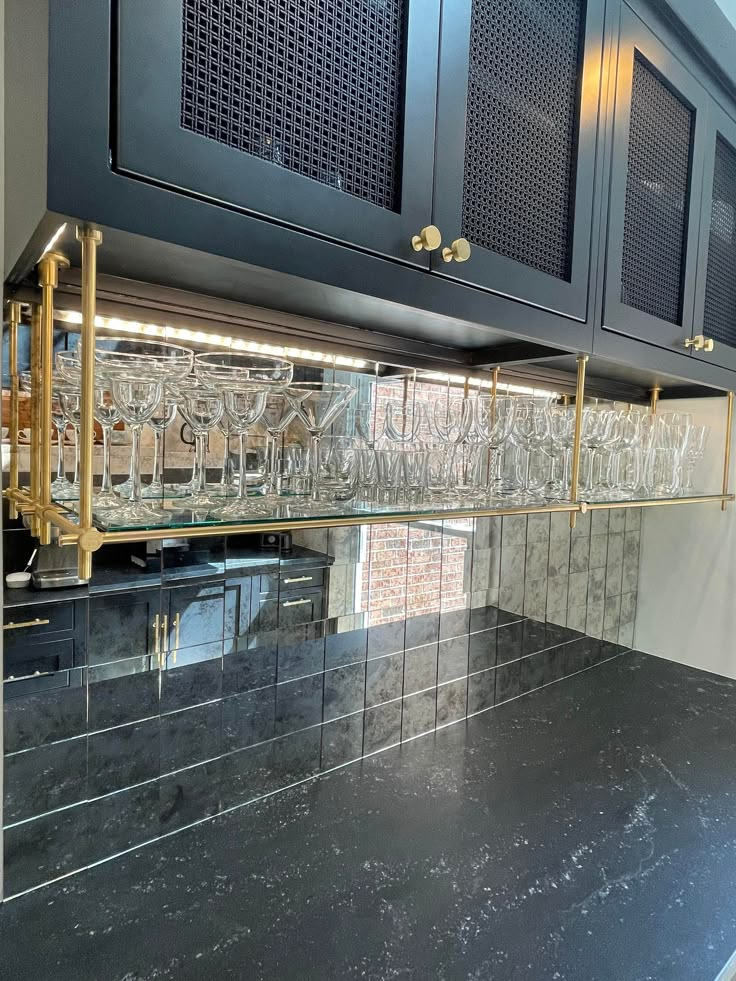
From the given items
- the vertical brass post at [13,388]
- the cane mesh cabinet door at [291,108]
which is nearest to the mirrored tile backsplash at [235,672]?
the vertical brass post at [13,388]

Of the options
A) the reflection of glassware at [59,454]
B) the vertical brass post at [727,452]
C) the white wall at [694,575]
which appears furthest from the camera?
the white wall at [694,575]

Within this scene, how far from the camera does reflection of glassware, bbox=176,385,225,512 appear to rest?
31.6 inches

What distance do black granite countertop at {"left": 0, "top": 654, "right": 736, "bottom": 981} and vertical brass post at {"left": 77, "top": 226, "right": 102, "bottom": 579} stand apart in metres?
0.62

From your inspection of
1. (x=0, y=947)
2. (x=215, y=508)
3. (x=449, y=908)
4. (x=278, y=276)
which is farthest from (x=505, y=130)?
(x=0, y=947)

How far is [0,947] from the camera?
80 centimetres

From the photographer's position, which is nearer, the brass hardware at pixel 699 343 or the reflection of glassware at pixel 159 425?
the reflection of glassware at pixel 159 425

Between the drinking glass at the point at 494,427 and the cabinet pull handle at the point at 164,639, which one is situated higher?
the drinking glass at the point at 494,427

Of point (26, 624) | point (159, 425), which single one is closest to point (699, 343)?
point (159, 425)

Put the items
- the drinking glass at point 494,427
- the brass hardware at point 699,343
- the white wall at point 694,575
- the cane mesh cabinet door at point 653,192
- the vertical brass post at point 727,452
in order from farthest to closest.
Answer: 1. the white wall at point 694,575
2. the vertical brass post at point 727,452
3. the brass hardware at point 699,343
4. the drinking glass at point 494,427
5. the cane mesh cabinet door at point 653,192

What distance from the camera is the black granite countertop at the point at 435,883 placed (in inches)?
31.2

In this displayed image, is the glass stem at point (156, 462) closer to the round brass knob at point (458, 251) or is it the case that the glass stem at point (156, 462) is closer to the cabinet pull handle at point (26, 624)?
the cabinet pull handle at point (26, 624)

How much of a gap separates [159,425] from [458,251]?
0.45m

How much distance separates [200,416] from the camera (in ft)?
2.71

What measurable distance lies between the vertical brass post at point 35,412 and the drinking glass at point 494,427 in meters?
0.77
